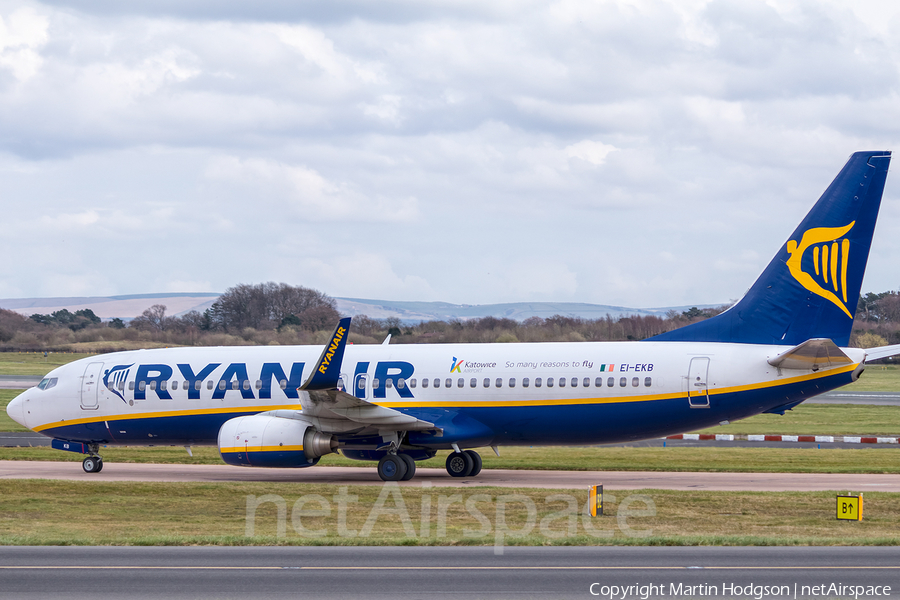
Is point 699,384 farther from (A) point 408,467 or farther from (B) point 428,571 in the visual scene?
(B) point 428,571

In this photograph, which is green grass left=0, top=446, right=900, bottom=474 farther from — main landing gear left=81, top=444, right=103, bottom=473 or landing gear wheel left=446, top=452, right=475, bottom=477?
main landing gear left=81, top=444, right=103, bottom=473

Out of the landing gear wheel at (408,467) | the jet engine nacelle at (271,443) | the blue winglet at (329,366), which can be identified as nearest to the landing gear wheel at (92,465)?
the jet engine nacelle at (271,443)

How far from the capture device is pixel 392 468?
25.6 meters

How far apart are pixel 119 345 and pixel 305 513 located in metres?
51.9

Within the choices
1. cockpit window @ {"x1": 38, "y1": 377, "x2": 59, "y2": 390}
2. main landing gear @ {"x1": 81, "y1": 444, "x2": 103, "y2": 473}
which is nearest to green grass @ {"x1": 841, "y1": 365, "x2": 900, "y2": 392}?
main landing gear @ {"x1": 81, "y1": 444, "x2": 103, "y2": 473}

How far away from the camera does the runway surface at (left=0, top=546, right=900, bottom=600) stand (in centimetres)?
1159

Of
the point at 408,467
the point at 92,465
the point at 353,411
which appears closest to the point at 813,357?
the point at 408,467

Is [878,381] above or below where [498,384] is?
below

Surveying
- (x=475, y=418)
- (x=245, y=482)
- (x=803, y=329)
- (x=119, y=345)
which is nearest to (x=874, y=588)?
(x=803, y=329)

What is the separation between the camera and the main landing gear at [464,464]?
27219 mm

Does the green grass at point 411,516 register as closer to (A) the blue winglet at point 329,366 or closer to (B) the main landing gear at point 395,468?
(B) the main landing gear at point 395,468

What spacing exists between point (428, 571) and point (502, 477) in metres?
14.3

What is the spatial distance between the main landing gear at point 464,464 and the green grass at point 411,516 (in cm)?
317

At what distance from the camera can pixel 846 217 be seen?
76.1ft
